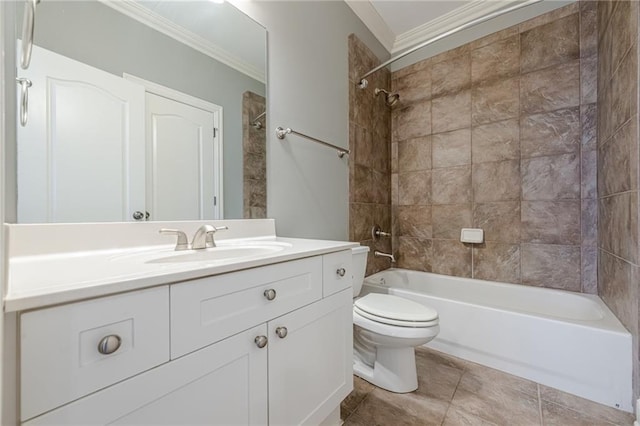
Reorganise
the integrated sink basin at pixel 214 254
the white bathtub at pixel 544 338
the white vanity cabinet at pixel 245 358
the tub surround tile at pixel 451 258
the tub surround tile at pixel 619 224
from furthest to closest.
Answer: the tub surround tile at pixel 451 258
the white bathtub at pixel 544 338
the tub surround tile at pixel 619 224
the integrated sink basin at pixel 214 254
the white vanity cabinet at pixel 245 358

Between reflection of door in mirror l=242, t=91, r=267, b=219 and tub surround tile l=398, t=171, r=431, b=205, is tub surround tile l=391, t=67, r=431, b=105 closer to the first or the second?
tub surround tile l=398, t=171, r=431, b=205

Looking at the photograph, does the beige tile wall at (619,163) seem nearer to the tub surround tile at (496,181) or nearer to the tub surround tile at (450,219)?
the tub surround tile at (496,181)

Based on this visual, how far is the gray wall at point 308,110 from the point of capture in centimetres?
152

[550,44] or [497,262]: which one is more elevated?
[550,44]

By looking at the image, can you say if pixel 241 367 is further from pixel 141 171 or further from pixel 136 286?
pixel 141 171

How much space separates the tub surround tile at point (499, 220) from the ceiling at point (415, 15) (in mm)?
1517

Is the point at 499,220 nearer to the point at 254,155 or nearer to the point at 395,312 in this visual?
the point at 395,312

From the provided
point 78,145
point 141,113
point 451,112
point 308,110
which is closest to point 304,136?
point 308,110

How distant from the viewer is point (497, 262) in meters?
2.16

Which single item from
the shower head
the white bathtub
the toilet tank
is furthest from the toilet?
the shower head

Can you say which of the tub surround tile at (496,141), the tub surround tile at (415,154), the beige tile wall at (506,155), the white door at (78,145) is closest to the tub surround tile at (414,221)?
the beige tile wall at (506,155)

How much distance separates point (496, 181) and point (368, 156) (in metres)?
1.03

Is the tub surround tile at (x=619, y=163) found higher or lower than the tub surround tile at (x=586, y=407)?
higher

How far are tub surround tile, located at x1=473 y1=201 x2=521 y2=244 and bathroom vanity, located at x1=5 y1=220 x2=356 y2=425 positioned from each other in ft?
5.37
